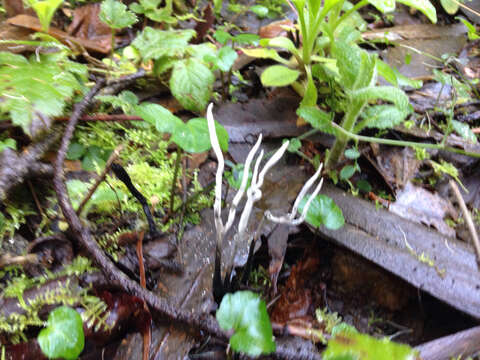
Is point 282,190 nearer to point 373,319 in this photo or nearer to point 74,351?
point 373,319

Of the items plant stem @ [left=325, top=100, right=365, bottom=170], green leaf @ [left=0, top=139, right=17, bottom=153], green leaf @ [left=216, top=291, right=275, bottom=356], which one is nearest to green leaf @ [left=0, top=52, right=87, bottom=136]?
green leaf @ [left=0, top=139, right=17, bottom=153]

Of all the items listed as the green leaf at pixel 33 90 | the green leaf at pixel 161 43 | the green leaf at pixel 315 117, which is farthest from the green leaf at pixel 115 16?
the green leaf at pixel 315 117

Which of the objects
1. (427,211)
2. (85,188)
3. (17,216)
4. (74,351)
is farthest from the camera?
(427,211)

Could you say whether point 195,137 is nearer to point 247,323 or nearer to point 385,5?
point 247,323

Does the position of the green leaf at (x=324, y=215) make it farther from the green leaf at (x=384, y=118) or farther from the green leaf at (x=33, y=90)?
the green leaf at (x=33, y=90)

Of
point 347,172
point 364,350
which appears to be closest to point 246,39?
point 347,172

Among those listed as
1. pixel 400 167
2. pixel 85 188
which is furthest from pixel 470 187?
pixel 85 188
